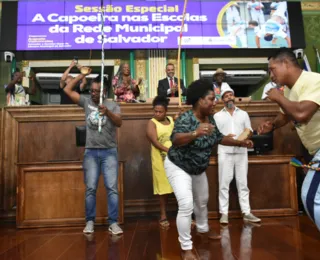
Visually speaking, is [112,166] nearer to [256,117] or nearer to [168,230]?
[168,230]

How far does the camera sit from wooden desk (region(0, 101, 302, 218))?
4.09 meters

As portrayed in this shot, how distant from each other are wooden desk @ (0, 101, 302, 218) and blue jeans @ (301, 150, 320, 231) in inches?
99.3

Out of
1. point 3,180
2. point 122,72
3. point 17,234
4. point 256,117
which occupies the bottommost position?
point 17,234

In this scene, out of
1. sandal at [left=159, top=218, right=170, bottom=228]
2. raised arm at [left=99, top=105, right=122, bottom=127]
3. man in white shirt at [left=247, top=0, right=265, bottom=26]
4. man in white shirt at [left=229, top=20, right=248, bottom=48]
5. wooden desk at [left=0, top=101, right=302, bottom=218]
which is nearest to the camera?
Result: raised arm at [left=99, top=105, right=122, bottom=127]

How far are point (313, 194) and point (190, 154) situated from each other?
0.91 m

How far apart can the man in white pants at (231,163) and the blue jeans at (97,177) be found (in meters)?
1.18

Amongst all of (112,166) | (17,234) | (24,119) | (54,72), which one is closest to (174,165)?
(112,166)

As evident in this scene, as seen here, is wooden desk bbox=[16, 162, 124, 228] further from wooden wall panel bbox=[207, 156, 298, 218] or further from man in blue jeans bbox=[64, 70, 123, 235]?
wooden wall panel bbox=[207, 156, 298, 218]

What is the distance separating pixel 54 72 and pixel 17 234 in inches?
240

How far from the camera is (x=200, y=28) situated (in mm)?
7633

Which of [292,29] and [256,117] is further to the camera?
[292,29]

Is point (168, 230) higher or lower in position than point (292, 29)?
lower

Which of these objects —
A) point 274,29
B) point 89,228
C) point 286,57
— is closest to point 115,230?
point 89,228

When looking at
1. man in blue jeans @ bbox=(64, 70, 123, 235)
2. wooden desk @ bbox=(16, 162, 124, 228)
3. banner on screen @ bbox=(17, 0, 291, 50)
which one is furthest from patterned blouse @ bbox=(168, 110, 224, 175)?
banner on screen @ bbox=(17, 0, 291, 50)
